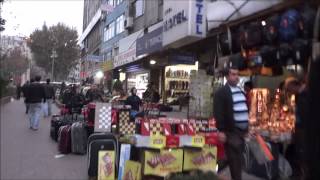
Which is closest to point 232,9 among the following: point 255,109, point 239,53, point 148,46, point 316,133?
point 239,53

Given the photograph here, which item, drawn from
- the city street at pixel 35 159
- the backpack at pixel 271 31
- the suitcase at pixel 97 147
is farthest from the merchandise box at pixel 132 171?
the backpack at pixel 271 31

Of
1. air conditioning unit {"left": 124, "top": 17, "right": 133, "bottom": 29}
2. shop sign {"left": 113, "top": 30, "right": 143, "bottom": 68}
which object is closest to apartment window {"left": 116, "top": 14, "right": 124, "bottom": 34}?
air conditioning unit {"left": 124, "top": 17, "right": 133, "bottom": 29}

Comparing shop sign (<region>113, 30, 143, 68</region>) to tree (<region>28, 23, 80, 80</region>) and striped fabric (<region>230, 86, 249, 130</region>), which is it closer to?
striped fabric (<region>230, 86, 249, 130</region>)

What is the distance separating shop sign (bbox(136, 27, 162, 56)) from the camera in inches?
489

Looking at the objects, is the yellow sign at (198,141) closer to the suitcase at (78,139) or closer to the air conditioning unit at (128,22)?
the suitcase at (78,139)

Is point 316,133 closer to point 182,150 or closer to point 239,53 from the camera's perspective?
point 239,53

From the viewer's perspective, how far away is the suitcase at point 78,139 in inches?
454

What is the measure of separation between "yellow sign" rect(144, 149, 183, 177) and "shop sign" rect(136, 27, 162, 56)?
4492 mm

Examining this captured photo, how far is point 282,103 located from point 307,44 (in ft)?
13.0

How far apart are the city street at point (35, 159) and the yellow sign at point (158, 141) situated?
2.24 m

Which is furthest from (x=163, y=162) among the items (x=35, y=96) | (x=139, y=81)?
(x=139, y=81)

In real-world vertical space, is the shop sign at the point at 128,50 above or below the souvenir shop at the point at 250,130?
above

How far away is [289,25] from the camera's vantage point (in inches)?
219

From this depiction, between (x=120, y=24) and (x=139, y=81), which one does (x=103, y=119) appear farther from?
(x=120, y=24)
